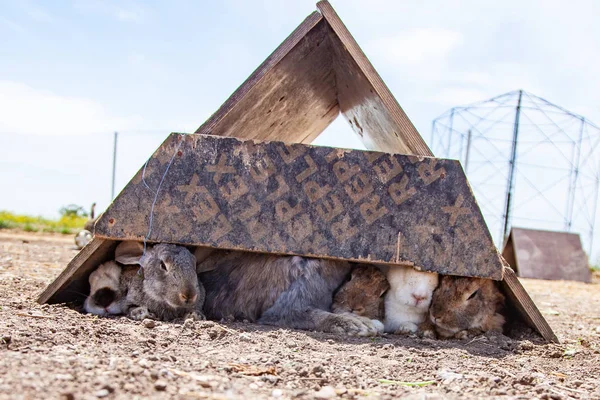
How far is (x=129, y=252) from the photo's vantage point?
4402mm

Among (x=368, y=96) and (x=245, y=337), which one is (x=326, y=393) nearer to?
(x=245, y=337)

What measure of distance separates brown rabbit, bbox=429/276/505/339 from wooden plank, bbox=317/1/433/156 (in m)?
0.99

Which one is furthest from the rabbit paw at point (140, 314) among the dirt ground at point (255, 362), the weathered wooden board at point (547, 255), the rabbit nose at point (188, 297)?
the weathered wooden board at point (547, 255)

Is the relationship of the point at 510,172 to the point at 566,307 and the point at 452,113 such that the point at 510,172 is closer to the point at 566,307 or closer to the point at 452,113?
the point at 452,113

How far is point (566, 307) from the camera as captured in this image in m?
7.03

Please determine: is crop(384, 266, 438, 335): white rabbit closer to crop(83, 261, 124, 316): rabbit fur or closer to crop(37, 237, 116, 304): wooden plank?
crop(83, 261, 124, 316): rabbit fur

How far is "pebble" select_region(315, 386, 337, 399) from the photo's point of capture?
241 cm

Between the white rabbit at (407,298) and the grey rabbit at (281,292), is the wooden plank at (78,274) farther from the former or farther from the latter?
the white rabbit at (407,298)

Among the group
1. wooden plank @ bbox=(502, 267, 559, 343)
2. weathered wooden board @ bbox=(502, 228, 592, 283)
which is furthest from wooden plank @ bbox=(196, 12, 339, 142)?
weathered wooden board @ bbox=(502, 228, 592, 283)

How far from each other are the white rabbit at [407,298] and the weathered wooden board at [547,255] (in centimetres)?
786

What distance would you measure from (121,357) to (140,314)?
1418 mm

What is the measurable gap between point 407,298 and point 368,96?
1.67m

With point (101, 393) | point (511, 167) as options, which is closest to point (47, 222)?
point (511, 167)

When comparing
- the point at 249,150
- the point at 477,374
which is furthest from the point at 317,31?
the point at 477,374
